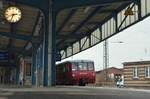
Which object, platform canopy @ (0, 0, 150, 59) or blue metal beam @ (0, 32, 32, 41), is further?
blue metal beam @ (0, 32, 32, 41)

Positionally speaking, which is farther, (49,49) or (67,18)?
(67,18)

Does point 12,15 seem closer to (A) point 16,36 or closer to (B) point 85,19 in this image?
(B) point 85,19

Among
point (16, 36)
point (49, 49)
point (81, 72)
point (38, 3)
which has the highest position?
point (38, 3)

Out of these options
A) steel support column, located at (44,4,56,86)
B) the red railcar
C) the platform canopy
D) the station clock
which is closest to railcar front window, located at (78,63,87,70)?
the red railcar

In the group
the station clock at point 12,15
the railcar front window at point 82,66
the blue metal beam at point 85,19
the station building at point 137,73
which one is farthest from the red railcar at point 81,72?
the station clock at point 12,15

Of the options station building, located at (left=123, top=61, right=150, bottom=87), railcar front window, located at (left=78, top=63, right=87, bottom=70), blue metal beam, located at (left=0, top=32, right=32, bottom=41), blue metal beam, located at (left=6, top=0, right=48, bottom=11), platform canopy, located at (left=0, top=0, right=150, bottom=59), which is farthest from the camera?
station building, located at (left=123, top=61, right=150, bottom=87)

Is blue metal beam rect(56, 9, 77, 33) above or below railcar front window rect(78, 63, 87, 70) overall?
above

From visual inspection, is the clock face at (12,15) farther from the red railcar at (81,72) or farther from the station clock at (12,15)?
the red railcar at (81,72)

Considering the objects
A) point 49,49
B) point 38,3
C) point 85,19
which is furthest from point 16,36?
point 38,3

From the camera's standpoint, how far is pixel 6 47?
6388 centimetres

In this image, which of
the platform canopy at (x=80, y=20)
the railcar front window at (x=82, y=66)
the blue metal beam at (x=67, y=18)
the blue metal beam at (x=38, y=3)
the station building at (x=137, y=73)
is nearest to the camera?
the blue metal beam at (x=38, y=3)

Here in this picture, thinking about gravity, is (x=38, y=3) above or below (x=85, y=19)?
above

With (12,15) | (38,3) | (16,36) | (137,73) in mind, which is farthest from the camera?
(137,73)

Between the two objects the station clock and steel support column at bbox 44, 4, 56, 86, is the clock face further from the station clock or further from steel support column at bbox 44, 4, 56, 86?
steel support column at bbox 44, 4, 56, 86
